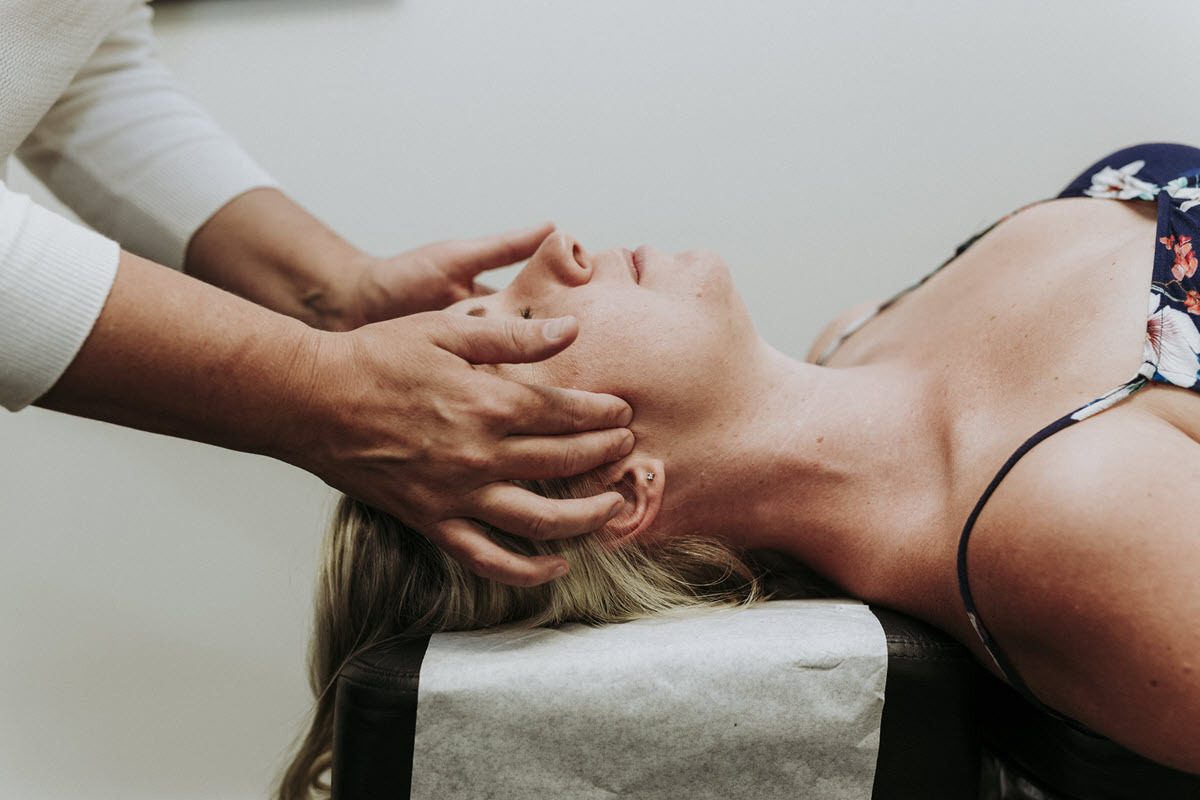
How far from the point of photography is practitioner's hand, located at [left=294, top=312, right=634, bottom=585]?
96 centimetres

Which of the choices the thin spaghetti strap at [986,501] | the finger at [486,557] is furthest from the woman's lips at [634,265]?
the thin spaghetti strap at [986,501]

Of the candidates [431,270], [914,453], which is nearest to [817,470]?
[914,453]

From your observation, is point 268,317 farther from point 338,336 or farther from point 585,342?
point 585,342

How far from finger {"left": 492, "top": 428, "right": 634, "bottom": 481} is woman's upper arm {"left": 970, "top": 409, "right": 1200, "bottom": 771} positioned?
0.45m

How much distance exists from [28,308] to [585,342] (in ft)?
2.03

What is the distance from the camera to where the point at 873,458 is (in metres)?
1.18

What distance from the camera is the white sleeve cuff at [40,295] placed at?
0.84m

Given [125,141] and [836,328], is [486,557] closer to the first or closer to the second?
[836,328]

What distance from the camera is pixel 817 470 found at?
46.9 inches

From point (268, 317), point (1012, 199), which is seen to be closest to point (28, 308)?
point (268, 317)

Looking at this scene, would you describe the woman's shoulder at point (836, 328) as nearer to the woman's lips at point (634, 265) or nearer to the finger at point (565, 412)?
the woman's lips at point (634, 265)

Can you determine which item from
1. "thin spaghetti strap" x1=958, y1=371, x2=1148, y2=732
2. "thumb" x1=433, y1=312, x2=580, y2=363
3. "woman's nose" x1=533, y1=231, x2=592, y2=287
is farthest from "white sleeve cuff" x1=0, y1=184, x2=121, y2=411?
"thin spaghetti strap" x1=958, y1=371, x2=1148, y2=732

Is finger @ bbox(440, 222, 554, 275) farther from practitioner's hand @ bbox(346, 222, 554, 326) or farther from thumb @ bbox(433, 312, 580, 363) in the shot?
thumb @ bbox(433, 312, 580, 363)

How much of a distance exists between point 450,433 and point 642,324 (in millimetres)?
328
